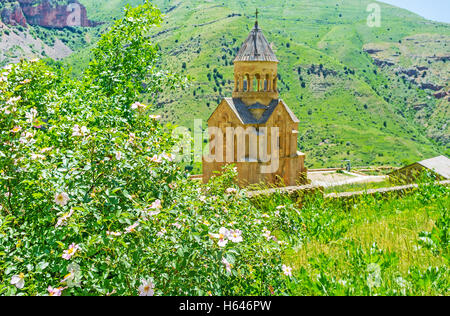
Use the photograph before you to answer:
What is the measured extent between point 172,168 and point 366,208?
4034mm

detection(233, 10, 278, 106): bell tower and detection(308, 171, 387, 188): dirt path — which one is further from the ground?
detection(233, 10, 278, 106): bell tower

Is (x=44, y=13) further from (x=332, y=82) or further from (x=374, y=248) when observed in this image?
(x=374, y=248)

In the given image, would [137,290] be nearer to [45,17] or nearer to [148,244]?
[148,244]

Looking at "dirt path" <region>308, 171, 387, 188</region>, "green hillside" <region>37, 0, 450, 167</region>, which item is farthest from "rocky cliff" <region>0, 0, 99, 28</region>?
"dirt path" <region>308, 171, 387, 188</region>

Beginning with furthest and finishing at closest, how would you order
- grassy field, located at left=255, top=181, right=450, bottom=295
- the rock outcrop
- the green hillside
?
the rock outcrop
the green hillside
grassy field, located at left=255, top=181, right=450, bottom=295

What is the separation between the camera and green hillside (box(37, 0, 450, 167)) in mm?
62938

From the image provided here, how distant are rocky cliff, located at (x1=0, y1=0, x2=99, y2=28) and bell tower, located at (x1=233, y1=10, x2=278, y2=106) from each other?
104356 millimetres

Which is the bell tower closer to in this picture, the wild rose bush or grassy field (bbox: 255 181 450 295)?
grassy field (bbox: 255 181 450 295)

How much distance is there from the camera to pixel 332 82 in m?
80.2

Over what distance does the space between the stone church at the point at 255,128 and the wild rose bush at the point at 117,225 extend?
11.7 m

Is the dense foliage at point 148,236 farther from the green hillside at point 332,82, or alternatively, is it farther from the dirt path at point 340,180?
the green hillside at point 332,82

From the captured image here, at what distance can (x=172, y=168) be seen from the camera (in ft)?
10.2
